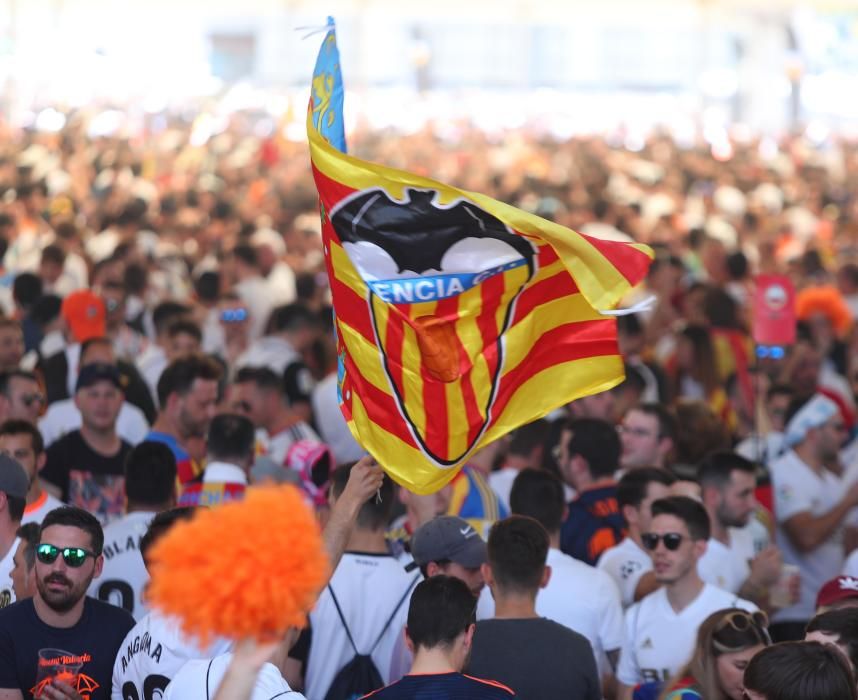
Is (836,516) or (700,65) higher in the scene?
(836,516)

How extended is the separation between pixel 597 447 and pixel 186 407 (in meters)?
2.01

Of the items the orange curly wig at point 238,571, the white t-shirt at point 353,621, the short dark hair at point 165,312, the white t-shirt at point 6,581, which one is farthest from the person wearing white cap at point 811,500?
the orange curly wig at point 238,571

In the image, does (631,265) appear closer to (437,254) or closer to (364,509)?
(437,254)

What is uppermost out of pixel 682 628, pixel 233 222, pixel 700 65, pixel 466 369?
pixel 466 369

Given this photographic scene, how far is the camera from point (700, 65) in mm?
45250

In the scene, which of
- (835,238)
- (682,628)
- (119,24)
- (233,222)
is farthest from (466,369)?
(119,24)

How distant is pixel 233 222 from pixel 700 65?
28138 mm

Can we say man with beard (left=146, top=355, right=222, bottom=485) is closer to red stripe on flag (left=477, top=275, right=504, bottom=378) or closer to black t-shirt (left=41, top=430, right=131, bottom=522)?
black t-shirt (left=41, top=430, right=131, bottom=522)

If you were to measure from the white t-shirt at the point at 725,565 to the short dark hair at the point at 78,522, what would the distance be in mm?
2671

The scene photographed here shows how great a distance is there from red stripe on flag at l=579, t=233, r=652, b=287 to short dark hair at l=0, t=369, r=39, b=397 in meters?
3.97

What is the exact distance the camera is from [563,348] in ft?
18.0

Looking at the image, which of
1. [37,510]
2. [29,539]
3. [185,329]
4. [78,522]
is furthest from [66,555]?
[185,329]

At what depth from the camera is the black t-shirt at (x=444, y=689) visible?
4.50m

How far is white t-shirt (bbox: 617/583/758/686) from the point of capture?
5.96m
